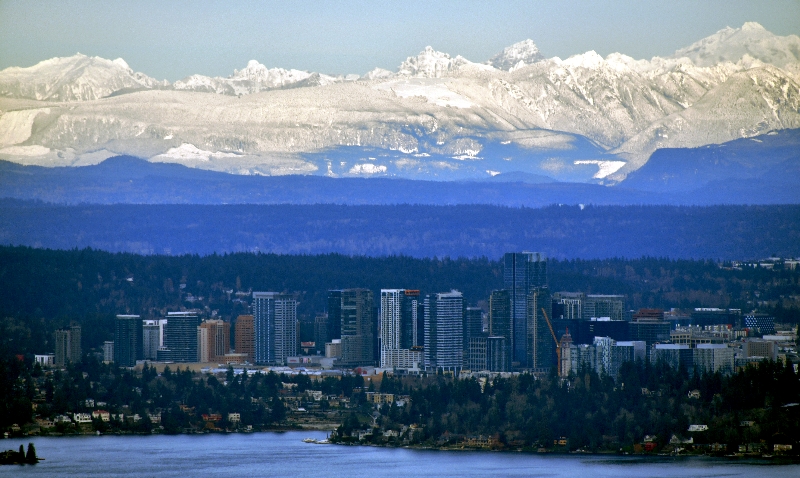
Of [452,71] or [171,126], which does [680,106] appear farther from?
[171,126]

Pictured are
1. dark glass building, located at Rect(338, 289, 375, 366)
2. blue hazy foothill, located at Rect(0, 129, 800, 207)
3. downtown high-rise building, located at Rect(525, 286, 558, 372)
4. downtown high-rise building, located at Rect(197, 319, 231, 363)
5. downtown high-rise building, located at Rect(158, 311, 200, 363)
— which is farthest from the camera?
blue hazy foothill, located at Rect(0, 129, 800, 207)

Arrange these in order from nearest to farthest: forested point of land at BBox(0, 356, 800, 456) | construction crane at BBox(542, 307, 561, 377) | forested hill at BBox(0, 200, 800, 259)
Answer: forested point of land at BBox(0, 356, 800, 456) < construction crane at BBox(542, 307, 561, 377) < forested hill at BBox(0, 200, 800, 259)

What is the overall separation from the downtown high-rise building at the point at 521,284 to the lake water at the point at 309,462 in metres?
20.6

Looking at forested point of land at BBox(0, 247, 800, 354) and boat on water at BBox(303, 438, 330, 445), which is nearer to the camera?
boat on water at BBox(303, 438, 330, 445)

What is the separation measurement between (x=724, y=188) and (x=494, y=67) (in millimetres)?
21136

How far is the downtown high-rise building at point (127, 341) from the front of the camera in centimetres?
Result: 8082

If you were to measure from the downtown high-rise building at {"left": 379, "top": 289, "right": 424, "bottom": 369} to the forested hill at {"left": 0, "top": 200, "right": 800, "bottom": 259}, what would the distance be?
33127 millimetres

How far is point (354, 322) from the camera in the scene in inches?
3319

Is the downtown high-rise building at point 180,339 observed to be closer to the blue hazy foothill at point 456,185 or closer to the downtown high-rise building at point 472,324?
the downtown high-rise building at point 472,324

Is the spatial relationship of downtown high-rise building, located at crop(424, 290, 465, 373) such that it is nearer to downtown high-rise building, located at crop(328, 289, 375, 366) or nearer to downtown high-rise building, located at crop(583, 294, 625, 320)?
downtown high-rise building, located at crop(328, 289, 375, 366)

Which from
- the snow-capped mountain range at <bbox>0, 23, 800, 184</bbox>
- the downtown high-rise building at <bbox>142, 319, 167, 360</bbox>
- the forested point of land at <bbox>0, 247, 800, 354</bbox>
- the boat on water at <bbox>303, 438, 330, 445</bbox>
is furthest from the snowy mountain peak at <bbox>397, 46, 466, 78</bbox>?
the boat on water at <bbox>303, 438, 330, 445</bbox>

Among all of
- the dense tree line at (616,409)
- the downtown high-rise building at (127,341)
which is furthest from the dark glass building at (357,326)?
the dense tree line at (616,409)

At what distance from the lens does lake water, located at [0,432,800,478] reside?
52594mm

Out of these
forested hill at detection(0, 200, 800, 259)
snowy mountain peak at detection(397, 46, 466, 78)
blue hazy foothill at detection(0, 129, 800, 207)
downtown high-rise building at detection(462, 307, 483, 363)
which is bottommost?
downtown high-rise building at detection(462, 307, 483, 363)
